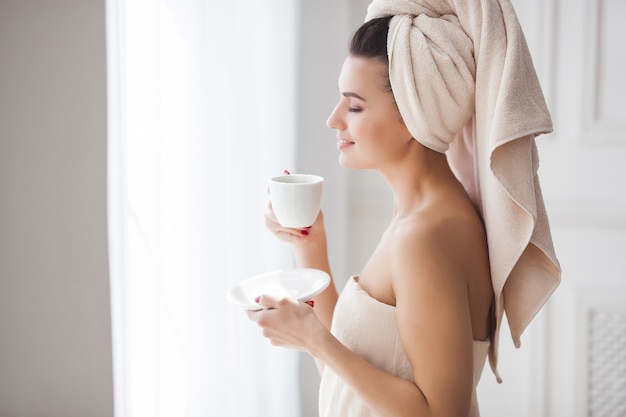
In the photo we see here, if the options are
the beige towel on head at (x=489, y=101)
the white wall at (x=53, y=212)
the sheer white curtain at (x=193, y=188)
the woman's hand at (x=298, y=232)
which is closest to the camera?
the beige towel on head at (x=489, y=101)

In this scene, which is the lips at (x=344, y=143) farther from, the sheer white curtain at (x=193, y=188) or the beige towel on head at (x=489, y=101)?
the sheer white curtain at (x=193, y=188)

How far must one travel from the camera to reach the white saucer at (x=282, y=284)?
1.27 meters

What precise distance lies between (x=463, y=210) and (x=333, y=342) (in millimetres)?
326

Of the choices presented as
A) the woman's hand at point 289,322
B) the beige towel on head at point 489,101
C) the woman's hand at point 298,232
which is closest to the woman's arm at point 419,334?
the woman's hand at point 289,322

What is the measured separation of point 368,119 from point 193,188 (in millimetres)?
783

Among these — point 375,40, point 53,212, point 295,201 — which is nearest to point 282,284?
point 295,201

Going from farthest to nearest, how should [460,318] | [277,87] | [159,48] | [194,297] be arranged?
[277,87] → [194,297] → [159,48] → [460,318]

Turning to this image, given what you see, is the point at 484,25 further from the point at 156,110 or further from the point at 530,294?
the point at 156,110

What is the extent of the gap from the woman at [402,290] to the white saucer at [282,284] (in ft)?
0.21

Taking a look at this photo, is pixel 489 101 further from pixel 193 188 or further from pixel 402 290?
pixel 193 188

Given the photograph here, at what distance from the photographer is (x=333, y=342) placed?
1170 millimetres

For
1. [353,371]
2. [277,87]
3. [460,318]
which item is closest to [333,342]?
[353,371]

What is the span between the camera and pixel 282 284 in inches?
53.1

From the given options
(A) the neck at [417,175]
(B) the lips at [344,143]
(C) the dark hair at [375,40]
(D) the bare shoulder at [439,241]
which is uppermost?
(C) the dark hair at [375,40]
